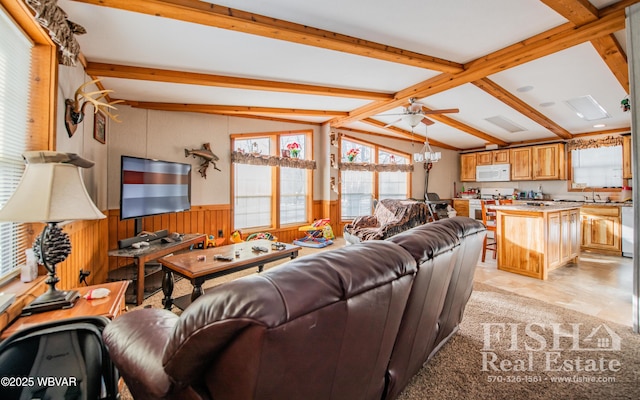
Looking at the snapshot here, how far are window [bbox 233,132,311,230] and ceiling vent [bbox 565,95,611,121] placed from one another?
15.4 ft

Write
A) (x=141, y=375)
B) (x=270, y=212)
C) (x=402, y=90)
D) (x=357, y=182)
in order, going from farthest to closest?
1. (x=357, y=182)
2. (x=270, y=212)
3. (x=402, y=90)
4. (x=141, y=375)

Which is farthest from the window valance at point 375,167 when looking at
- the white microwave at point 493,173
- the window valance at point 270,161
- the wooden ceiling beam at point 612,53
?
the wooden ceiling beam at point 612,53

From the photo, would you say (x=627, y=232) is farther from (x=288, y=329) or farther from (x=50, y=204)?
(x=50, y=204)

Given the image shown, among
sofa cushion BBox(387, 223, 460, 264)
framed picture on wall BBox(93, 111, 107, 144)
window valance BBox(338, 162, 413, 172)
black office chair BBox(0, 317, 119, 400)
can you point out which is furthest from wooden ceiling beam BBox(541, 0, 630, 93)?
framed picture on wall BBox(93, 111, 107, 144)

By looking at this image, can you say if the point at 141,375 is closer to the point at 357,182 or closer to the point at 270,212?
the point at 270,212

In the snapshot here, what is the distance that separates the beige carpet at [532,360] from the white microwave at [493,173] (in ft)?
18.2

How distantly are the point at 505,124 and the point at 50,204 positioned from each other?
7.12 m

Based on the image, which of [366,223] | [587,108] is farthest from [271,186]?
[587,108]

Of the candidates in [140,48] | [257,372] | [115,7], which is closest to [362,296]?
[257,372]

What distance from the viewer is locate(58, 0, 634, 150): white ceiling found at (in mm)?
2344

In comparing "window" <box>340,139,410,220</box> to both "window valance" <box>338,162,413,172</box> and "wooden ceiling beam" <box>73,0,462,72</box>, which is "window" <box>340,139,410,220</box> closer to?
"window valance" <box>338,162,413,172</box>

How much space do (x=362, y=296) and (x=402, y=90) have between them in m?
4.35

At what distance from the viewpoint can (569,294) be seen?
3107 millimetres

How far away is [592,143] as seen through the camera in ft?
19.7
